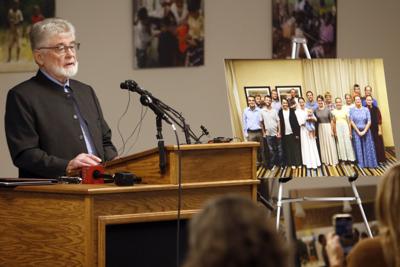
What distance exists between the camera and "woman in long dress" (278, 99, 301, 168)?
5.64 m

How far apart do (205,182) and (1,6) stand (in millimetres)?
2952

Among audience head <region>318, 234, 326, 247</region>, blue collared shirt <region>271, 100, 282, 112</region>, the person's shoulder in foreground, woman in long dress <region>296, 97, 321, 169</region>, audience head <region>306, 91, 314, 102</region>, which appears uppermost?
audience head <region>306, 91, 314, 102</region>

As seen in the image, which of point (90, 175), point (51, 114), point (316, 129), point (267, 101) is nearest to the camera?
point (90, 175)

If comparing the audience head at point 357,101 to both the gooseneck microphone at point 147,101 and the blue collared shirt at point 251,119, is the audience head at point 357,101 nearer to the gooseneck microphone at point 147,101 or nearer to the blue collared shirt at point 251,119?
the blue collared shirt at point 251,119

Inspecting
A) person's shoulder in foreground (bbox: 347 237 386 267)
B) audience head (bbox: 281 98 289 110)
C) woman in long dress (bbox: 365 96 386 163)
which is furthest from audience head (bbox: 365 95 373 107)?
person's shoulder in foreground (bbox: 347 237 386 267)

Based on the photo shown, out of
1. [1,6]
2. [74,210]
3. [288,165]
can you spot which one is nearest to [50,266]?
[74,210]

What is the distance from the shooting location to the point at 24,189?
4043 millimetres

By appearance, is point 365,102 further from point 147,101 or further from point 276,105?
point 147,101

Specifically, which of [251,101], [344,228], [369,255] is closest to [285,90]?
[251,101]

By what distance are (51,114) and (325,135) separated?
6.47 feet

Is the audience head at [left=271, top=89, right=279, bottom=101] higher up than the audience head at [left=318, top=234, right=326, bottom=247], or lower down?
higher up

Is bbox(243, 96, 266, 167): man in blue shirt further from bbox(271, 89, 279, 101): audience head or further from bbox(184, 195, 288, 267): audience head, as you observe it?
bbox(184, 195, 288, 267): audience head

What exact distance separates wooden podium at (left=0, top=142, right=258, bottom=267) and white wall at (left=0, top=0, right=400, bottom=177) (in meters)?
2.49

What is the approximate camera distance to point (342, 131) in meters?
5.83
